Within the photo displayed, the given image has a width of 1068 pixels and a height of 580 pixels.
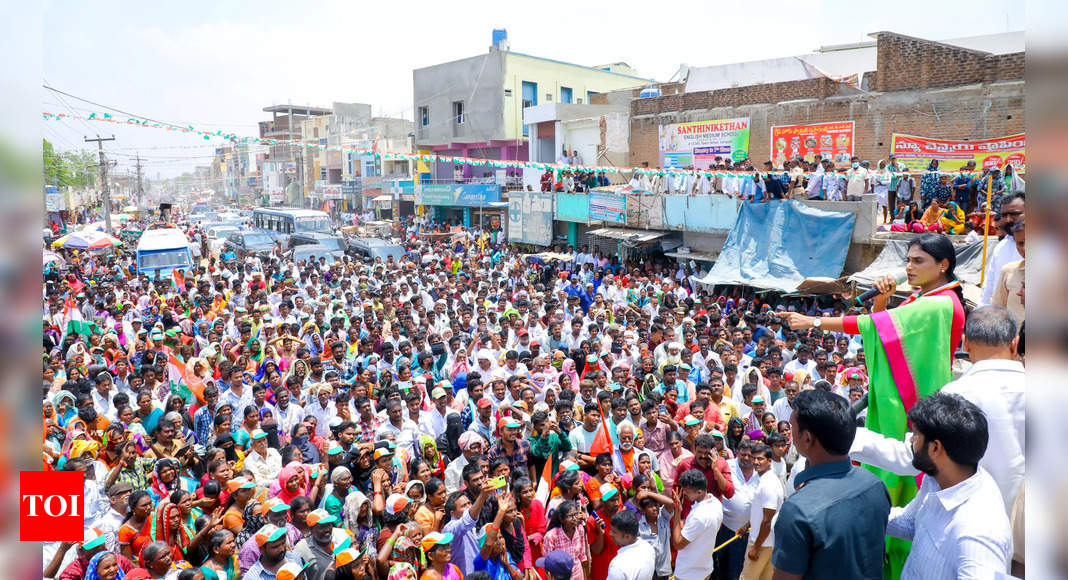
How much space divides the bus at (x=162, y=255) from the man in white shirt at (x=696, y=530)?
19816mm

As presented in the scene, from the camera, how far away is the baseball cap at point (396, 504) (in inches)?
180

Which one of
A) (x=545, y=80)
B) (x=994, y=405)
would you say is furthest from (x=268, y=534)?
(x=545, y=80)

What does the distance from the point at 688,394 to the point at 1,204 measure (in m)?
6.70

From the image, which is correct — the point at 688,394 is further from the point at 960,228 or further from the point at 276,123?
the point at 276,123

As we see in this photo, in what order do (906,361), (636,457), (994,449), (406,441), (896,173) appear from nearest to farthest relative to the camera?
(994,449) < (906,361) < (636,457) < (406,441) < (896,173)

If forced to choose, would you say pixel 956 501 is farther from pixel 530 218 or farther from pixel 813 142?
pixel 530 218

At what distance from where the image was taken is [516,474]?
5523 mm

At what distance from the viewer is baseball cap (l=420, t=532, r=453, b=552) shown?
3.88 metres

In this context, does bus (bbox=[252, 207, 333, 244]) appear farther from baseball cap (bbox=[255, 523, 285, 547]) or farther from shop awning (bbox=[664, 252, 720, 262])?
baseball cap (bbox=[255, 523, 285, 547])

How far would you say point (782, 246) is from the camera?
14.2m

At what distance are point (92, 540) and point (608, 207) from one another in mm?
16517

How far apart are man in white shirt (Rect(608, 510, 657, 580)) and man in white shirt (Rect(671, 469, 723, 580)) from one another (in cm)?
40

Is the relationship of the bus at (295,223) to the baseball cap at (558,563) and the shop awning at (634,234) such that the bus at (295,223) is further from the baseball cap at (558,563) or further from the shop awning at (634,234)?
the baseball cap at (558,563)

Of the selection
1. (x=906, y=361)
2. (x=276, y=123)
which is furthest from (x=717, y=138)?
(x=276, y=123)
